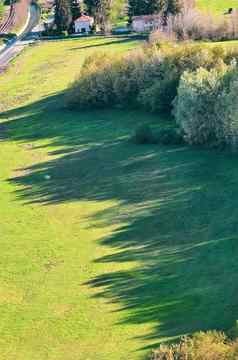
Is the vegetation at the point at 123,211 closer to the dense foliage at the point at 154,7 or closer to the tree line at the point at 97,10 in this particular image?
the dense foliage at the point at 154,7

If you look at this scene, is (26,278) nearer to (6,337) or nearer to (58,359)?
(6,337)

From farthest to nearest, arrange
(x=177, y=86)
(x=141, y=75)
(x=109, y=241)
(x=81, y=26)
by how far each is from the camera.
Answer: (x=81, y=26) → (x=141, y=75) → (x=177, y=86) → (x=109, y=241)

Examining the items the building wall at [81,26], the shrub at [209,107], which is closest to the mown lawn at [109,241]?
the shrub at [209,107]

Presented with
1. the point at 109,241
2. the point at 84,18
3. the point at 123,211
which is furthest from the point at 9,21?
the point at 109,241

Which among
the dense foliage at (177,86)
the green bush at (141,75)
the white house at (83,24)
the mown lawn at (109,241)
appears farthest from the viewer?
the white house at (83,24)

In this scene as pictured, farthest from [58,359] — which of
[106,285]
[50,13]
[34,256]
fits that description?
[50,13]

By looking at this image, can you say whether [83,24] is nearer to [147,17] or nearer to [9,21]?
[147,17]
